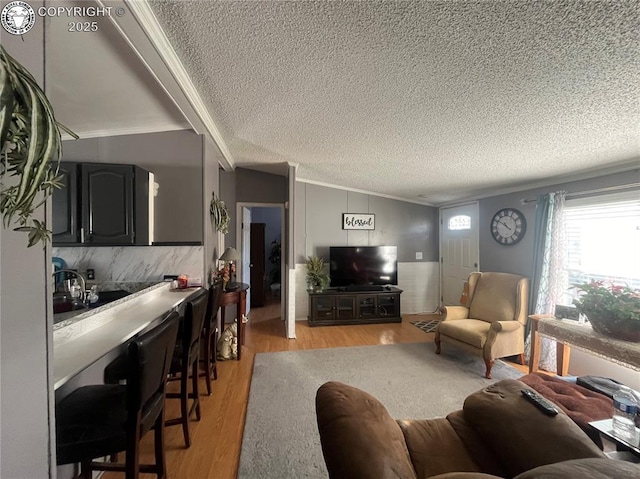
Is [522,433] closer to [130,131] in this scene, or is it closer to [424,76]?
[424,76]

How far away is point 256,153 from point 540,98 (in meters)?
2.74

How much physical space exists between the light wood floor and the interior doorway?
2.49 ft

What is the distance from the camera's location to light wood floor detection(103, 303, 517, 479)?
1.59 meters

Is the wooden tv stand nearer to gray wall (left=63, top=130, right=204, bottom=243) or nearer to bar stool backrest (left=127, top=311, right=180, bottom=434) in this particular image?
gray wall (left=63, top=130, right=204, bottom=243)

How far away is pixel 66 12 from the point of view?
1240 mm

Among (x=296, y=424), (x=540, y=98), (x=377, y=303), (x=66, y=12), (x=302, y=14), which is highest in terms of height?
(x=66, y=12)

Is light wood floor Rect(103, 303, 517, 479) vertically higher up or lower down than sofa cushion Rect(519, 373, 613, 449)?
lower down

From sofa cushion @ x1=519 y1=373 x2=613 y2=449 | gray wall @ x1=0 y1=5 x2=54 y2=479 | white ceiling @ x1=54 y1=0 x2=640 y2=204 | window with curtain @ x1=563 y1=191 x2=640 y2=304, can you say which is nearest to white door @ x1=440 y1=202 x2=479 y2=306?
window with curtain @ x1=563 y1=191 x2=640 y2=304

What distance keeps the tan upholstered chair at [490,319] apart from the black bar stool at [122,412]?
2.87 m

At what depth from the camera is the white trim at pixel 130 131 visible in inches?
97.0

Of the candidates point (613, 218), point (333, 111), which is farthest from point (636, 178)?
point (333, 111)

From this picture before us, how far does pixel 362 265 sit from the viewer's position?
445cm

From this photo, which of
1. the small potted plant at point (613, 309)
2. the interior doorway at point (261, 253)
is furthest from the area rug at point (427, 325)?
the interior doorway at point (261, 253)

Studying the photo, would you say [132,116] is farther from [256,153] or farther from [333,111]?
[333,111]
